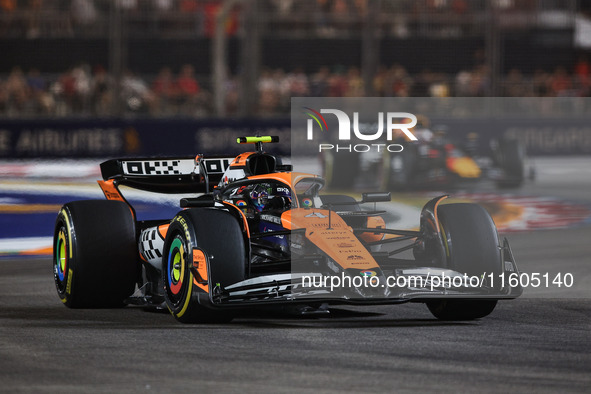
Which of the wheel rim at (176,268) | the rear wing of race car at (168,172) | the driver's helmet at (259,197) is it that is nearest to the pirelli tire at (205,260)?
the wheel rim at (176,268)

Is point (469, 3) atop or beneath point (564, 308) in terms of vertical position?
atop

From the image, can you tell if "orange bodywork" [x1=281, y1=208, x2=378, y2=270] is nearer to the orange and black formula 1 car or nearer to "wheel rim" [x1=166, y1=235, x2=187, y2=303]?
the orange and black formula 1 car

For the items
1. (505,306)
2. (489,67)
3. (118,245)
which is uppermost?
(489,67)

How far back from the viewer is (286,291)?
7.01 metres

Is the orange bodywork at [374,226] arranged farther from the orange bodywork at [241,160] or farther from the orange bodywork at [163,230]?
the orange bodywork at [163,230]

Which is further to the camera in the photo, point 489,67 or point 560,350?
point 489,67

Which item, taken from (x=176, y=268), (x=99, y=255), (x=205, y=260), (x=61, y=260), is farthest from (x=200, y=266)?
(x=61, y=260)

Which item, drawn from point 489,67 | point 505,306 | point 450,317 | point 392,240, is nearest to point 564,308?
point 505,306

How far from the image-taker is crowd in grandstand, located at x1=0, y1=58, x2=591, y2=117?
15594mm

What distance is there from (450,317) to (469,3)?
370 inches

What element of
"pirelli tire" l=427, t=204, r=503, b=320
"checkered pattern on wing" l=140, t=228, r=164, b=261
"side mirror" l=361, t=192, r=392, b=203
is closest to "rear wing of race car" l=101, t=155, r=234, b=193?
"checkered pattern on wing" l=140, t=228, r=164, b=261

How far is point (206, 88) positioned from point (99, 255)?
794 centimetres

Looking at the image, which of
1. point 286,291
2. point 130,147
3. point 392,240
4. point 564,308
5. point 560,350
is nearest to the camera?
point 560,350

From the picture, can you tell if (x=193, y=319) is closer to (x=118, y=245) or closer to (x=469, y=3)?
(x=118, y=245)
